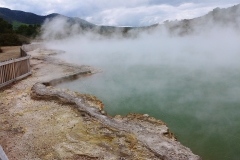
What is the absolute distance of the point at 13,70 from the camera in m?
6.73

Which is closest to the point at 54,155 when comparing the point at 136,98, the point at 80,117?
the point at 80,117

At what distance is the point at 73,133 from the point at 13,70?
378 centimetres

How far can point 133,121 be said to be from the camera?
452 cm

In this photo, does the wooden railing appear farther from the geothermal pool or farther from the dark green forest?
the dark green forest

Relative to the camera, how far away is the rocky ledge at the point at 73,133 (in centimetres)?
329

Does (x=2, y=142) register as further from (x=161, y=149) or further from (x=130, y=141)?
(x=161, y=149)

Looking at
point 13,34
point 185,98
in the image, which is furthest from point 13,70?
point 13,34

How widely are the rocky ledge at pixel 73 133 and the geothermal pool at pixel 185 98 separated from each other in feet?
1.81

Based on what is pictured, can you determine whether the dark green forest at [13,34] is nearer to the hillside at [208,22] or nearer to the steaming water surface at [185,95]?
the steaming water surface at [185,95]

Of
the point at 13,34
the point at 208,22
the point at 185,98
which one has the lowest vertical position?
the point at 185,98

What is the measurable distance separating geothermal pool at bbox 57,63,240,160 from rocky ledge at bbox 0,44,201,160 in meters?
0.55

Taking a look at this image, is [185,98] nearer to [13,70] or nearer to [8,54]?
[13,70]

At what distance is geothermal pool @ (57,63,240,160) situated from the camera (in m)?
4.31

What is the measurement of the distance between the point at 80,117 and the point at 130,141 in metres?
1.15
